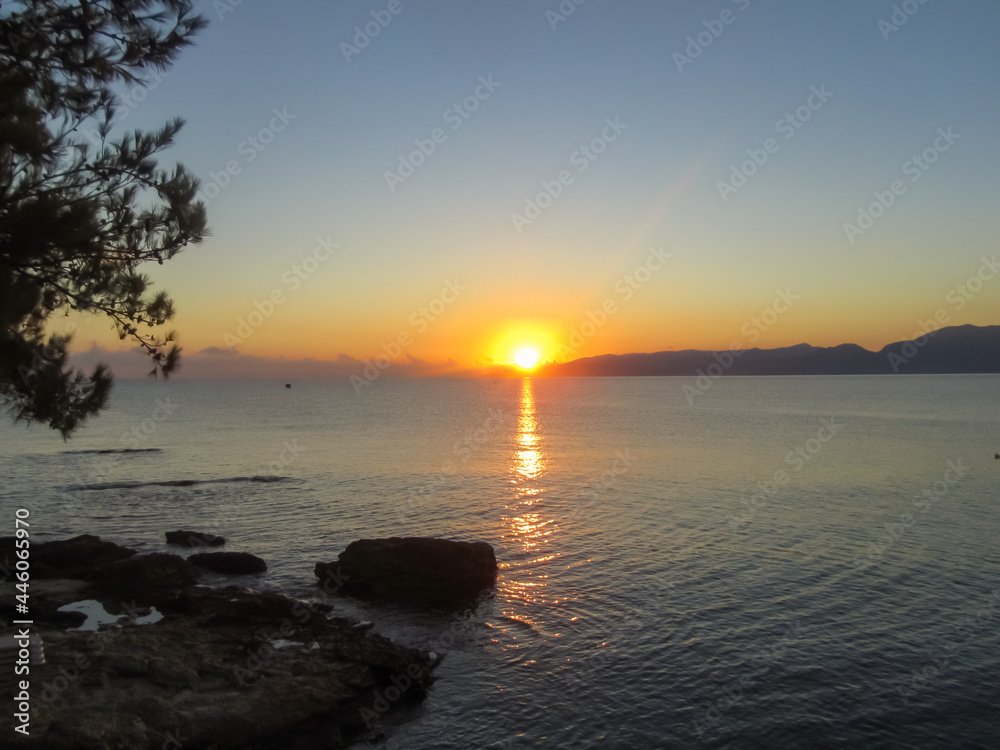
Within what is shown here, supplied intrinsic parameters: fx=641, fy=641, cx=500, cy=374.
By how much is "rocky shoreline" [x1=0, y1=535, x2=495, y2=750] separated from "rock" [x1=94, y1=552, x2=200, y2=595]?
0.29 feet

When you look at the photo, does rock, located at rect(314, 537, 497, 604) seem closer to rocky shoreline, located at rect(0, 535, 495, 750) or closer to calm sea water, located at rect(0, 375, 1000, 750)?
calm sea water, located at rect(0, 375, 1000, 750)

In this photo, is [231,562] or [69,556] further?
[231,562]

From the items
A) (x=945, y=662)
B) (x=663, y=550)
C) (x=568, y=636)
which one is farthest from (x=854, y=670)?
(x=663, y=550)

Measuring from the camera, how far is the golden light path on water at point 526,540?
83.1 ft

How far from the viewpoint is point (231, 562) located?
28797 millimetres

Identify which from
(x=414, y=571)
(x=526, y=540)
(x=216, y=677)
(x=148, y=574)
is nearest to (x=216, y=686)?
(x=216, y=677)

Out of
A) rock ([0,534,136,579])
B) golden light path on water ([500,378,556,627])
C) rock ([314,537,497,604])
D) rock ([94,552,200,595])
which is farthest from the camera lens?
rock ([0,534,136,579])

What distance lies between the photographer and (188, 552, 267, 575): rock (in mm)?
28547

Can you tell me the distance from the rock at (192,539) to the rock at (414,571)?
906 centimetres

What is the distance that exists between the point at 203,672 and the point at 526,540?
20675 mm

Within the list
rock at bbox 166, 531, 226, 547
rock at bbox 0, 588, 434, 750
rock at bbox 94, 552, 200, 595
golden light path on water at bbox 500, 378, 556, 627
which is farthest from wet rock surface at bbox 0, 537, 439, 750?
rock at bbox 166, 531, 226, 547

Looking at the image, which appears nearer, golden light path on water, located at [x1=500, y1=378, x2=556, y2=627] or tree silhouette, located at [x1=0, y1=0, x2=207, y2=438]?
tree silhouette, located at [x1=0, y1=0, x2=207, y2=438]

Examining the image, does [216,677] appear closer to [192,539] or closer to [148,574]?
[148,574]

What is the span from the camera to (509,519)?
4041 cm
